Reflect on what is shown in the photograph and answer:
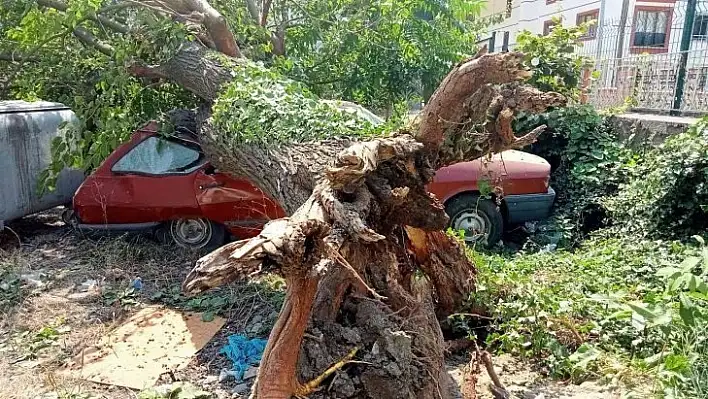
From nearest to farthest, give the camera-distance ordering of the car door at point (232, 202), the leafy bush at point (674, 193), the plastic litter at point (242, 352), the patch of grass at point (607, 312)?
the patch of grass at point (607, 312), the plastic litter at point (242, 352), the leafy bush at point (674, 193), the car door at point (232, 202)

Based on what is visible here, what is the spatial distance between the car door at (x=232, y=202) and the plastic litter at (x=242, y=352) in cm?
222

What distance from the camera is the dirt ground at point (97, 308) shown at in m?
4.49

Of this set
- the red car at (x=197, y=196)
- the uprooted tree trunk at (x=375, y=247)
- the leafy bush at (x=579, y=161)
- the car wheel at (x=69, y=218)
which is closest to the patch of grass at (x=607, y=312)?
the uprooted tree trunk at (x=375, y=247)

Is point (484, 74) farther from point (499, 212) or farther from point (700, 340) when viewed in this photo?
point (499, 212)

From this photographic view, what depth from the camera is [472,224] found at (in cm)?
739

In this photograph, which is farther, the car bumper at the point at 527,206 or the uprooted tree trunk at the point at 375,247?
the car bumper at the point at 527,206

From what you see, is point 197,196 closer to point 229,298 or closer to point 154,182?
point 154,182

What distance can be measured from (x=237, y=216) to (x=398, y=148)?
3.88 metres

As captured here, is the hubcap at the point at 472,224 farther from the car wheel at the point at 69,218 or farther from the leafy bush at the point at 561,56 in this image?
the car wheel at the point at 69,218

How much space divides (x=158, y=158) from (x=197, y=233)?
40.4 inches

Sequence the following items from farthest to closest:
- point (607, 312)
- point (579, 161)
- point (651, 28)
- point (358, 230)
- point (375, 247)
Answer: point (651, 28)
point (579, 161)
point (607, 312)
point (375, 247)
point (358, 230)

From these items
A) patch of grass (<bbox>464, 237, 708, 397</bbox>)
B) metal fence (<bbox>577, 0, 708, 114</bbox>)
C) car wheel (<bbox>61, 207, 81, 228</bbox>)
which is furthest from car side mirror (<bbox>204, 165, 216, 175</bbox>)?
metal fence (<bbox>577, 0, 708, 114</bbox>)

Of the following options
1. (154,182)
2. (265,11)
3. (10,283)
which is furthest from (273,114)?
(265,11)

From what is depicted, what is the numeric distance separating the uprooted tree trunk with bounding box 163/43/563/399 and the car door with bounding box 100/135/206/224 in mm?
2944
